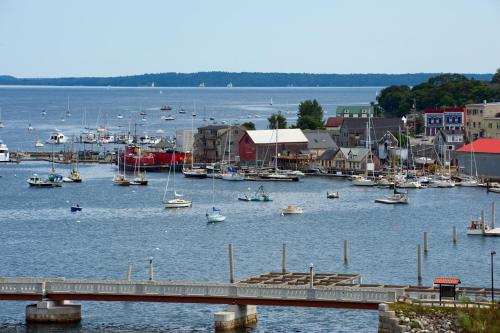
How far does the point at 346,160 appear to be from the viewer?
434 feet

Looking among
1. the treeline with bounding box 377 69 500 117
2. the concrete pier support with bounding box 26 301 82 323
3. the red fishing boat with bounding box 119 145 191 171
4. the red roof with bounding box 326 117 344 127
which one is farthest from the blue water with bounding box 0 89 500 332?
the treeline with bounding box 377 69 500 117

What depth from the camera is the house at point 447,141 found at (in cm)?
13550

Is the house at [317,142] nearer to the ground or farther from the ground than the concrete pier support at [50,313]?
farther from the ground

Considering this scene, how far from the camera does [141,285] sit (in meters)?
52.9

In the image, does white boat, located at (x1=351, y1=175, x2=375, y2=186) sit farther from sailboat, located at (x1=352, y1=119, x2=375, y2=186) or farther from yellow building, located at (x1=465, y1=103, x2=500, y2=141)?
yellow building, located at (x1=465, y1=103, x2=500, y2=141)

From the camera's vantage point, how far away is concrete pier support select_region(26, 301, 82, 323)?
5306 cm

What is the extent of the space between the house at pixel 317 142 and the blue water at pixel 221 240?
16.3m

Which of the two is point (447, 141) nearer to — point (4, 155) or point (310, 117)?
point (310, 117)

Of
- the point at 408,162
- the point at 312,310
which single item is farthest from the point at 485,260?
the point at 408,162

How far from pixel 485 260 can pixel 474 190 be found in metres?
43.1

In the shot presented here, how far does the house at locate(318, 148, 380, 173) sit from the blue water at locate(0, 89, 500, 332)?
855cm

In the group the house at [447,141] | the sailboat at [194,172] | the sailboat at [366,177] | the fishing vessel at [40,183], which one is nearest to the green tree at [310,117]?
the sailboat at [366,177]

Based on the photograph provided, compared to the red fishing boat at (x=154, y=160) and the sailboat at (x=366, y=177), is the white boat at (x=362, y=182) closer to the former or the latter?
the sailboat at (x=366, y=177)

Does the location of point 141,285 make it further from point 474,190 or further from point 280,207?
point 474,190
